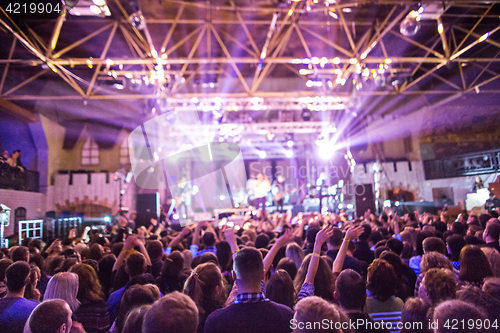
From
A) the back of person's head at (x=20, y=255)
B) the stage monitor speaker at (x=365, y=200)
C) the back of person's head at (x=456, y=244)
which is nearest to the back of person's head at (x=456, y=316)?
the back of person's head at (x=456, y=244)

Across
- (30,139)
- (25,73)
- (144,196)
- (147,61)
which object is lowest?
(144,196)

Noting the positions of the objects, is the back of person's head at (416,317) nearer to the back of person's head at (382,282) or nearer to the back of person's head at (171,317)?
the back of person's head at (382,282)

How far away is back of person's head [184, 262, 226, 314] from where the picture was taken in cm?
208

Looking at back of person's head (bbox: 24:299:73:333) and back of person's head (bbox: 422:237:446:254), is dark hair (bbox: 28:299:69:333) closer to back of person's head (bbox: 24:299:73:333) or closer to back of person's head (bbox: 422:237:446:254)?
back of person's head (bbox: 24:299:73:333)

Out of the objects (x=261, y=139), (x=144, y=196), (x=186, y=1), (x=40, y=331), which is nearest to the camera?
(x=40, y=331)

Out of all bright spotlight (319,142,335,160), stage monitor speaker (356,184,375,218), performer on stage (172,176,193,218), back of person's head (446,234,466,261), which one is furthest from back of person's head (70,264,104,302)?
bright spotlight (319,142,335,160)

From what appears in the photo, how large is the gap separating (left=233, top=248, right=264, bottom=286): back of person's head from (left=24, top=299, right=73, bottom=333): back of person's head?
85cm

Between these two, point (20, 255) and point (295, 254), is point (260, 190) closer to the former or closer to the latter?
point (295, 254)

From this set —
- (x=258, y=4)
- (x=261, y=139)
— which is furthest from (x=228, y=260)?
(x=261, y=139)

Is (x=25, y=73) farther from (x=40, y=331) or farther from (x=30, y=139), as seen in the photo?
(x=40, y=331)

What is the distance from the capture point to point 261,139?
18.0 metres

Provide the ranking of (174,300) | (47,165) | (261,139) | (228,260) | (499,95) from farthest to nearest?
1. (261,139)
2. (47,165)
3. (499,95)
4. (228,260)
5. (174,300)

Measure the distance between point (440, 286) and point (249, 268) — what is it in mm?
1073

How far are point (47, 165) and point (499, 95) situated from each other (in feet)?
51.1
